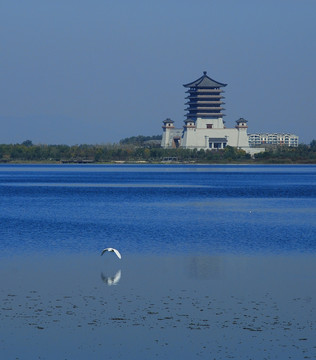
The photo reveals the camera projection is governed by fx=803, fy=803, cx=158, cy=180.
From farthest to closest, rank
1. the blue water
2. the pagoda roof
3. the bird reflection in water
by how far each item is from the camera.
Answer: the pagoda roof, the blue water, the bird reflection in water

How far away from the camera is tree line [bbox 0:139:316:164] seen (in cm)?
15588

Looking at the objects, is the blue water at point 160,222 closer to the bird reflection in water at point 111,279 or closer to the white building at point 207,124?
the bird reflection in water at point 111,279

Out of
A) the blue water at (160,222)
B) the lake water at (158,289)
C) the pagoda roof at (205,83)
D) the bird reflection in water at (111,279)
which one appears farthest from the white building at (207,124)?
the bird reflection in water at (111,279)

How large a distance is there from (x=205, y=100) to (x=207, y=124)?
5.60m

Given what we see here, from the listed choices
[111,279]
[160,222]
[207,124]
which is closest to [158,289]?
[111,279]

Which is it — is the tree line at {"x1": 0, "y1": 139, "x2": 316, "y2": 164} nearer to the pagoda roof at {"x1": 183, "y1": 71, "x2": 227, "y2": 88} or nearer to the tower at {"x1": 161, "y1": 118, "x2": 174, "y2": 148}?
the tower at {"x1": 161, "y1": 118, "x2": 174, "y2": 148}

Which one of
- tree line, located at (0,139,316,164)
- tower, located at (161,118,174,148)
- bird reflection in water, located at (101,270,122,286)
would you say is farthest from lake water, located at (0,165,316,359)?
tower, located at (161,118,174,148)

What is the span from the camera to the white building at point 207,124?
157 metres

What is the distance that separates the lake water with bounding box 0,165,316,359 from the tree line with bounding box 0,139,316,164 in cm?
11940

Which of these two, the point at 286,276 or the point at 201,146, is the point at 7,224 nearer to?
the point at 286,276

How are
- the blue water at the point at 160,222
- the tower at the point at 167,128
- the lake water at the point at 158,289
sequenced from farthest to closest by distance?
the tower at the point at 167,128
the blue water at the point at 160,222
the lake water at the point at 158,289

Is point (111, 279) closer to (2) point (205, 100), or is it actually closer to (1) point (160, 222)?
(1) point (160, 222)

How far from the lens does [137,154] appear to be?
169500 millimetres

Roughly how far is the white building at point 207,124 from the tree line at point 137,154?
2.13m
